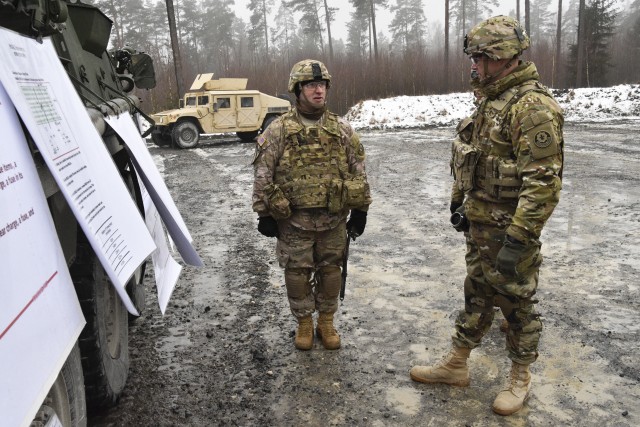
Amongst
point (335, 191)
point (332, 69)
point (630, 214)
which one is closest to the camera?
point (335, 191)

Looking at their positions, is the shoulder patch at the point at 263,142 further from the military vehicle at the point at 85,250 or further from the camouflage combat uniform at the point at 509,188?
the camouflage combat uniform at the point at 509,188

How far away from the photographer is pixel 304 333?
356cm

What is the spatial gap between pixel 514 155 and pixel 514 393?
1.17m

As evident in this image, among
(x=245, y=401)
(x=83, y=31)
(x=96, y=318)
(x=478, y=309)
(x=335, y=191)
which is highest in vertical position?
(x=83, y=31)

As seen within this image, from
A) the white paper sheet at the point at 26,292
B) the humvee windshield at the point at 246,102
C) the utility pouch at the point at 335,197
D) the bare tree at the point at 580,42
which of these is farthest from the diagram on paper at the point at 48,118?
the bare tree at the point at 580,42

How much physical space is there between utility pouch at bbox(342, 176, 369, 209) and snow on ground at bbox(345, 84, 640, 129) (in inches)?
658

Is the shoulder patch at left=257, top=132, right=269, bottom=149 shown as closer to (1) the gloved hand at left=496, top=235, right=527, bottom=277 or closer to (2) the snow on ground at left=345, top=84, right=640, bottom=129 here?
(1) the gloved hand at left=496, top=235, right=527, bottom=277

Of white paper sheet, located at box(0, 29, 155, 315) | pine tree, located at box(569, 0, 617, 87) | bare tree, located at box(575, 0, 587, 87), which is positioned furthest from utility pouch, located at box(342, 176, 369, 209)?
pine tree, located at box(569, 0, 617, 87)

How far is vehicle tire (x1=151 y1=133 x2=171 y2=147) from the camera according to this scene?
1600 cm

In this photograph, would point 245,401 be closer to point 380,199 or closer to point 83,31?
point 83,31

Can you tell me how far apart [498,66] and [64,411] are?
90.4 inches

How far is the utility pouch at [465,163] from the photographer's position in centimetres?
277

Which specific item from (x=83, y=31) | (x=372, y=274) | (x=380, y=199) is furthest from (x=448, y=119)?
(x=83, y=31)

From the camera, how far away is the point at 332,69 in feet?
93.1
